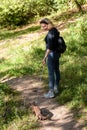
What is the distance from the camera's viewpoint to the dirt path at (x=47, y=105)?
7.22 m

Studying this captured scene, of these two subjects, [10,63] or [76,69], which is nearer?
[76,69]

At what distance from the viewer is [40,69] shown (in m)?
11.1

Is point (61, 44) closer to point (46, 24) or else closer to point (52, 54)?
point (52, 54)

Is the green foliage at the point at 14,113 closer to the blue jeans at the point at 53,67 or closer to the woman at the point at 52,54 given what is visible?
the woman at the point at 52,54

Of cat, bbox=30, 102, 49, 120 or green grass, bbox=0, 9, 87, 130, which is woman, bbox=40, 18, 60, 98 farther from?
cat, bbox=30, 102, 49, 120

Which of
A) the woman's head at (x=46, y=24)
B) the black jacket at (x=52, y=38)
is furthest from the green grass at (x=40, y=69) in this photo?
the woman's head at (x=46, y=24)

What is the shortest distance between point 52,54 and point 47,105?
121 centimetres

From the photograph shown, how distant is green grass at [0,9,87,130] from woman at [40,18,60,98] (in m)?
0.28

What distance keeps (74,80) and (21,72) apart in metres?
2.03

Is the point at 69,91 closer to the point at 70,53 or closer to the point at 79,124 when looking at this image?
the point at 79,124

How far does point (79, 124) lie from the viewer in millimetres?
7184

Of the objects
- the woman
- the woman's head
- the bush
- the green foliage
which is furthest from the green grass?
the bush

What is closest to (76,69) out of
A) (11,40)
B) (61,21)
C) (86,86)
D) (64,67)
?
(64,67)

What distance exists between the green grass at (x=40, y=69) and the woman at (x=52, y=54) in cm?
28
